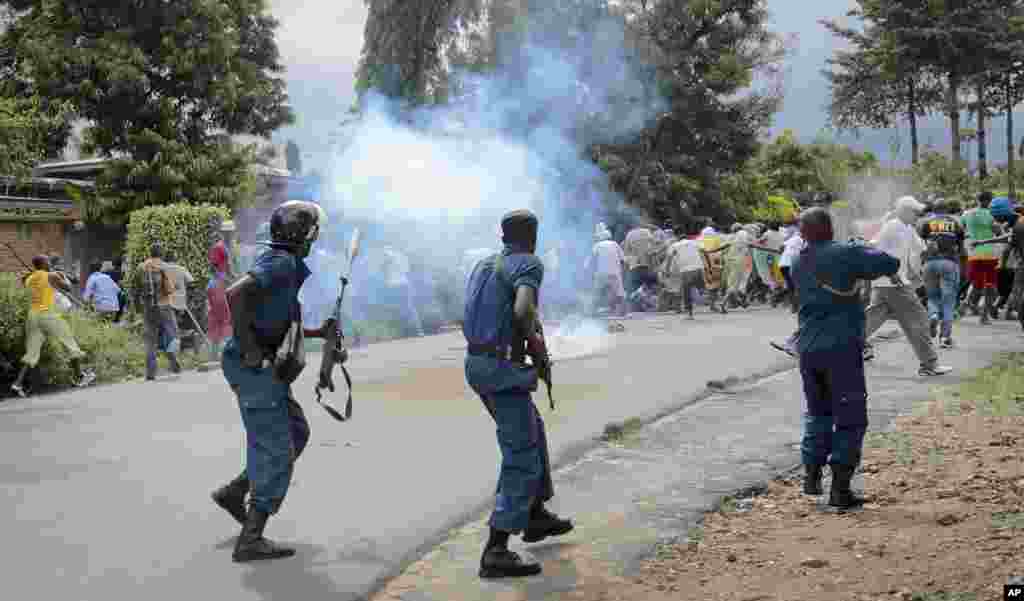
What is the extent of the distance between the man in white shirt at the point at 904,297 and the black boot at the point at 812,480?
13.3 feet

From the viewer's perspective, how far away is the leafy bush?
42.1 feet

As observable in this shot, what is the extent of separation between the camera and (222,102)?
25484mm

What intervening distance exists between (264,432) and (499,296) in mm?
1301

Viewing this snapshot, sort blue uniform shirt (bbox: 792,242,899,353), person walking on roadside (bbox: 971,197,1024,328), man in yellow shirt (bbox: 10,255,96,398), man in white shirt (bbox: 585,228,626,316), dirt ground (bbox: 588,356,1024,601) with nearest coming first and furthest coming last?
dirt ground (bbox: 588,356,1024,601)
blue uniform shirt (bbox: 792,242,899,353)
man in yellow shirt (bbox: 10,255,96,398)
person walking on roadside (bbox: 971,197,1024,328)
man in white shirt (bbox: 585,228,626,316)

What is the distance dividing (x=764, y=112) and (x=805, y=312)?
923 inches

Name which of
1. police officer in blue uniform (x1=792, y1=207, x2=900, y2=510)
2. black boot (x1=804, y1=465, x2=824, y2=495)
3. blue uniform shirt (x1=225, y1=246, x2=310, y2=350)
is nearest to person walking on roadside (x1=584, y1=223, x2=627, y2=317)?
police officer in blue uniform (x1=792, y1=207, x2=900, y2=510)

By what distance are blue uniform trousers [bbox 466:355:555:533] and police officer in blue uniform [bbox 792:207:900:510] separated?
183cm

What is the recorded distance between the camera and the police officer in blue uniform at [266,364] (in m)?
5.20

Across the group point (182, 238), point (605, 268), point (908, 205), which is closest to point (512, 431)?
point (908, 205)

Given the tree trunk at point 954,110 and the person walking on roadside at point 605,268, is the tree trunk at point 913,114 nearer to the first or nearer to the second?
the tree trunk at point 954,110

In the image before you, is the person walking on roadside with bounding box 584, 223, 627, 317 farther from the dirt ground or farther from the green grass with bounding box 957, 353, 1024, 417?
the dirt ground

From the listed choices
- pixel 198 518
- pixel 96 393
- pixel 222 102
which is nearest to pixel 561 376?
pixel 96 393

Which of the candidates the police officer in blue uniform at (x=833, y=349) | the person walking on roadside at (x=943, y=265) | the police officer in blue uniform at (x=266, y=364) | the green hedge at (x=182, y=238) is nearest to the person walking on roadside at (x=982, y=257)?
the person walking on roadside at (x=943, y=265)

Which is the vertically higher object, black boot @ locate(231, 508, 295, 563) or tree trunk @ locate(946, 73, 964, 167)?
tree trunk @ locate(946, 73, 964, 167)
